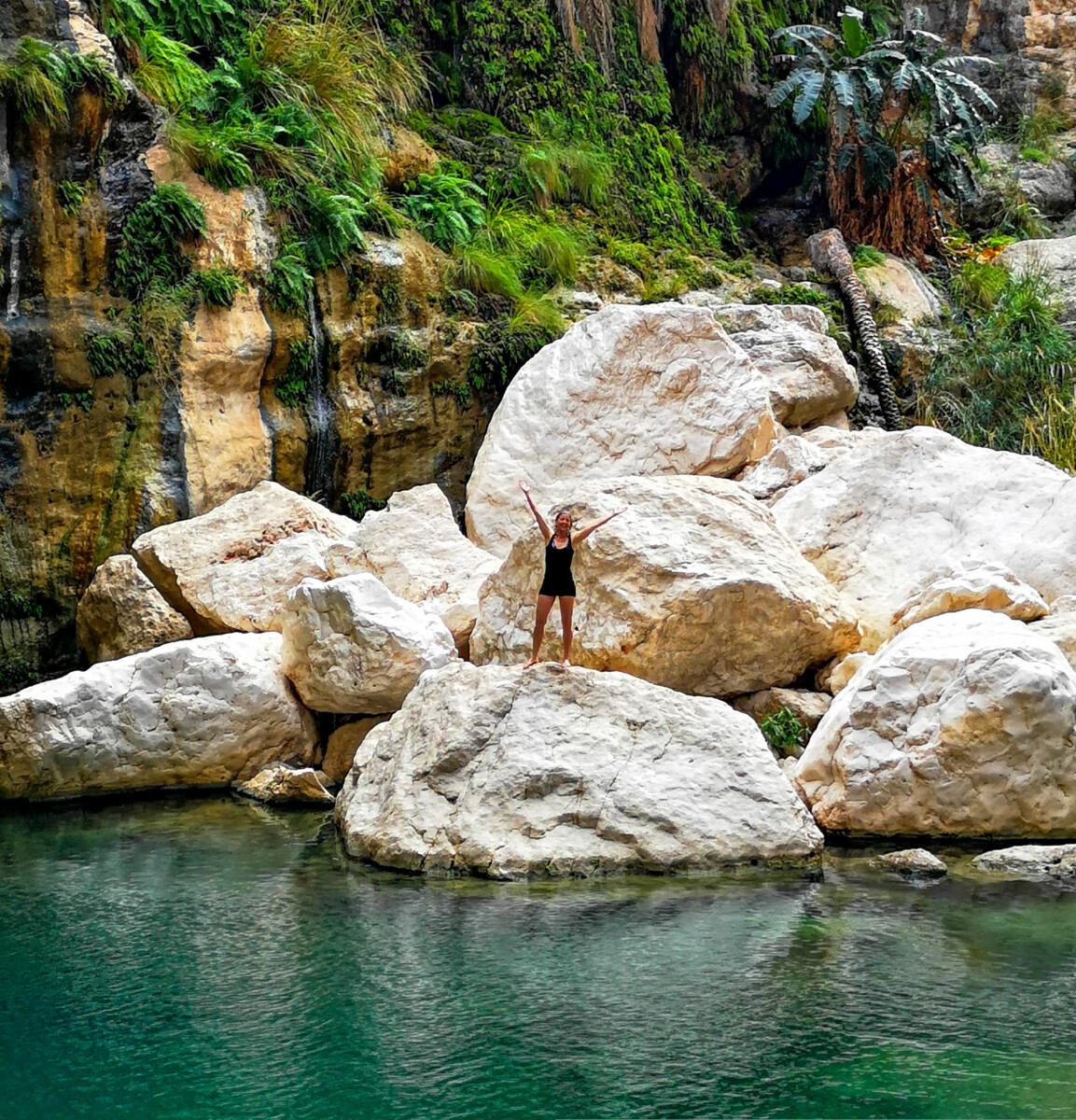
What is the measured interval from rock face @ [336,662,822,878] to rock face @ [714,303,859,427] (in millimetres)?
6389

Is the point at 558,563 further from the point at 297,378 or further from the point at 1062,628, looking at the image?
the point at 297,378

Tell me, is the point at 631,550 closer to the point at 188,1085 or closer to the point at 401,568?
the point at 401,568

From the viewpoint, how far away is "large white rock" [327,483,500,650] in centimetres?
1027

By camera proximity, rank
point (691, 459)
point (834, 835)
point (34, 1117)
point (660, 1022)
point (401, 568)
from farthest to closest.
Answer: point (691, 459)
point (401, 568)
point (834, 835)
point (660, 1022)
point (34, 1117)

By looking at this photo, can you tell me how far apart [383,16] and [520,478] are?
7854mm

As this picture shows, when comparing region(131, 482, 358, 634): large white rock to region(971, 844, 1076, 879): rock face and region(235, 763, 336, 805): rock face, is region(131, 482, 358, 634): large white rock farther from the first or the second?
region(971, 844, 1076, 879): rock face

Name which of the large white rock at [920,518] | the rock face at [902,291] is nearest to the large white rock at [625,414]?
the large white rock at [920,518]

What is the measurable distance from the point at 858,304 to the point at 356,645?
364 inches

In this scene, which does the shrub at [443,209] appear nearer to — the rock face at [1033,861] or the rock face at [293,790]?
the rock face at [293,790]

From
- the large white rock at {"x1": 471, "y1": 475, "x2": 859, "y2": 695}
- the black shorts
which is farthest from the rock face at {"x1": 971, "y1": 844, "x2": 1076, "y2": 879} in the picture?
the black shorts

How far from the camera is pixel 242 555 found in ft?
35.3

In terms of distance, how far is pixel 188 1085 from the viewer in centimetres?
462

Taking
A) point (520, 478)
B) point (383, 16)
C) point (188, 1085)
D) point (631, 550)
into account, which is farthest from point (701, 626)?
point (383, 16)

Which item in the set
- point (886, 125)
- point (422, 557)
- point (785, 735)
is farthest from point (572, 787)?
point (886, 125)
